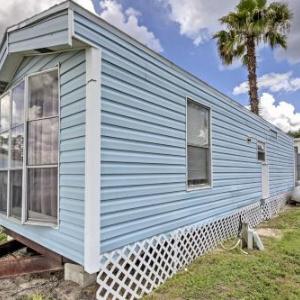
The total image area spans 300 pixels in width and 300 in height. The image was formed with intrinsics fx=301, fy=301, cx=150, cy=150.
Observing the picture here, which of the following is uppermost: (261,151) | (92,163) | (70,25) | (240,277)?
(70,25)

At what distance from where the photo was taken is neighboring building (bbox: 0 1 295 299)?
337 cm

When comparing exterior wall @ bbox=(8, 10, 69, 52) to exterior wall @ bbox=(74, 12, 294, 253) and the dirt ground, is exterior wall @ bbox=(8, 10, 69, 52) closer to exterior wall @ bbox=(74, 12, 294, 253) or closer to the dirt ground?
exterior wall @ bbox=(74, 12, 294, 253)

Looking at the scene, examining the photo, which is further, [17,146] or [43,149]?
[17,146]

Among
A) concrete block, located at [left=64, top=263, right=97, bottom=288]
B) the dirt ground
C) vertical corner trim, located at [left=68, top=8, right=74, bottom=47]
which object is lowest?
the dirt ground

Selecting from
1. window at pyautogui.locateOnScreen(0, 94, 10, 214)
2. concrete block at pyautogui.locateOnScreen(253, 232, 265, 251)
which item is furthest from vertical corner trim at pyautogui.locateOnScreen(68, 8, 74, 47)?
concrete block at pyautogui.locateOnScreen(253, 232, 265, 251)

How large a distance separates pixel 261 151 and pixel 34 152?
23.4 ft

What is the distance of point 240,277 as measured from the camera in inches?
172

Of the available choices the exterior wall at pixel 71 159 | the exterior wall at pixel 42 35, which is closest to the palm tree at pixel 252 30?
the exterior wall at pixel 42 35

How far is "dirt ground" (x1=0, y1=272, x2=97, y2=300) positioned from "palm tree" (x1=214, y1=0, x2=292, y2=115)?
12528 mm

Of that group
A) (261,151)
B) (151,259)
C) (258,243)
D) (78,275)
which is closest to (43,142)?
→ (78,275)

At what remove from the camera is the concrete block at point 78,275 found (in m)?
3.72

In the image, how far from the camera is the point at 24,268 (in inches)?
157

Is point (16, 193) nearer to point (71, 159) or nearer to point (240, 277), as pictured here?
point (71, 159)

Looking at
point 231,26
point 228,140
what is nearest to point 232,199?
point 228,140
